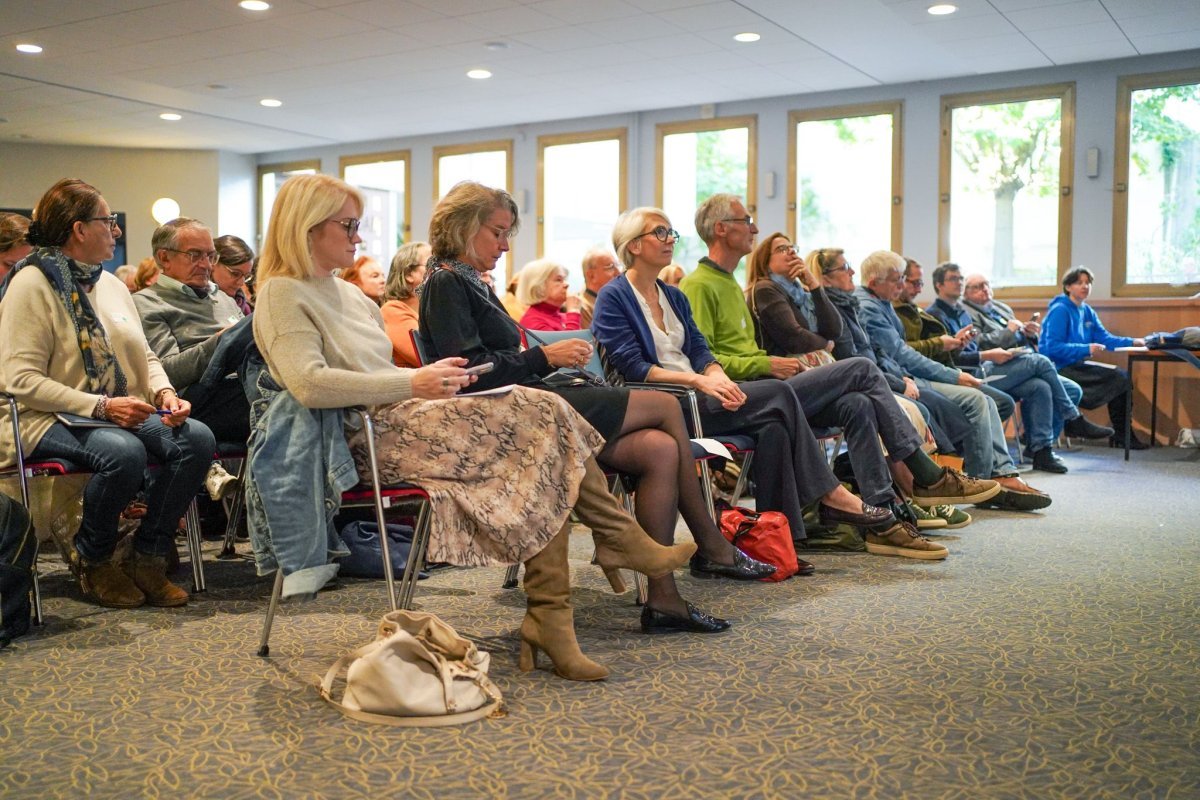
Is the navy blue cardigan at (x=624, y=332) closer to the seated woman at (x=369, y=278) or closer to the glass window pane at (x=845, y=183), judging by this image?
the seated woman at (x=369, y=278)

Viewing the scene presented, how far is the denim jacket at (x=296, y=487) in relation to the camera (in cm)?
257

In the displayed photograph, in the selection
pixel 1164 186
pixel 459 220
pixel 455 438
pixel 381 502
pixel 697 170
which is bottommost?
pixel 381 502

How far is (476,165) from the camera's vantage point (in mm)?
11500

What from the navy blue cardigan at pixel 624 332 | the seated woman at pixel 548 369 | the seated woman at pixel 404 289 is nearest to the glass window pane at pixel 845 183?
the seated woman at pixel 404 289

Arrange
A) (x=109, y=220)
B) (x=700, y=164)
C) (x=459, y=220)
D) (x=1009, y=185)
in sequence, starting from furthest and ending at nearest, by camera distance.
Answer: (x=700, y=164)
(x=1009, y=185)
(x=109, y=220)
(x=459, y=220)

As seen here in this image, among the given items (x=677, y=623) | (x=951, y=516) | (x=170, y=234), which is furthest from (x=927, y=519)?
(x=170, y=234)

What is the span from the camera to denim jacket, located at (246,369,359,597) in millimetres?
2568

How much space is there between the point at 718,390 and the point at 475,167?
840 cm

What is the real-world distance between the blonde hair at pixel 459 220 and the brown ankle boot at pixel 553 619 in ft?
2.95

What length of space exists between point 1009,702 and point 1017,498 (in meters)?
2.95

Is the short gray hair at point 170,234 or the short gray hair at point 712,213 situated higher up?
the short gray hair at point 712,213

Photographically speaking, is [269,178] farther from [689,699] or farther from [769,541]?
[689,699]

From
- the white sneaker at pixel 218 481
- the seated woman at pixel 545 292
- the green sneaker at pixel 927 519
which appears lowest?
the green sneaker at pixel 927 519

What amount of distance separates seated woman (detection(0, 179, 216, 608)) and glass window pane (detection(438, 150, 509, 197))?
8.08 m
